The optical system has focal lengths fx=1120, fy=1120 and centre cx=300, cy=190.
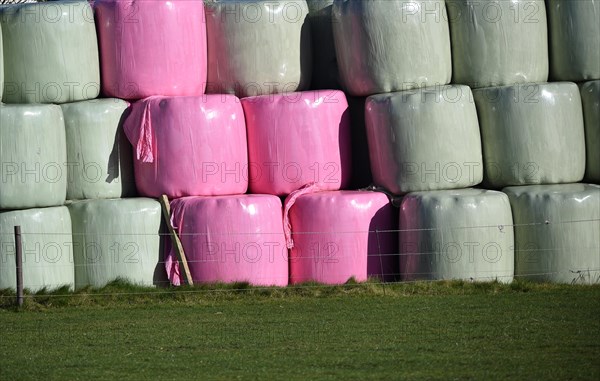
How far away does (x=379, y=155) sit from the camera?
10.2 metres

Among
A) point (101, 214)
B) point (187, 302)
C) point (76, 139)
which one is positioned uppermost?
point (76, 139)

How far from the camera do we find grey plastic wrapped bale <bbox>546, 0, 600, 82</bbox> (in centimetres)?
1005

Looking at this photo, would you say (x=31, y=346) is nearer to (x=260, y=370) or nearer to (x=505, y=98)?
(x=260, y=370)

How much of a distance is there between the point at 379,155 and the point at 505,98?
124cm

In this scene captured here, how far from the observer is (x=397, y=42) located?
10094mm

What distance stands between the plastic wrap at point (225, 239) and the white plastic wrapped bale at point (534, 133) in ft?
7.20

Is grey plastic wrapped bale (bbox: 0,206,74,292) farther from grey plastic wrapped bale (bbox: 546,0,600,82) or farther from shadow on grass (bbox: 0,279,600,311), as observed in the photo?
grey plastic wrapped bale (bbox: 546,0,600,82)

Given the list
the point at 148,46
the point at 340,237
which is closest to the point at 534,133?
the point at 340,237

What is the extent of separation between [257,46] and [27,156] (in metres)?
2.31

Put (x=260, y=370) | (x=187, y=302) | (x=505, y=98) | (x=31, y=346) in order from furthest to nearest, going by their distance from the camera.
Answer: (x=505, y=98)
(x=187, y=302)
(x=31, y=346)
(x=260, y=370)

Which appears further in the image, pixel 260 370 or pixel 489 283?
pixel 489 283

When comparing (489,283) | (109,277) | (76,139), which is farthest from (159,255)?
(489,283)

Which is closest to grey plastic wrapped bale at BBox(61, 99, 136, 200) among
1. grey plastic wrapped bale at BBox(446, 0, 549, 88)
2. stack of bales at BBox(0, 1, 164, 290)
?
stack of bales at BBox(0, 1, 164, 290)

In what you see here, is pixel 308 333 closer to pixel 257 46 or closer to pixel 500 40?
pixel 257 46
